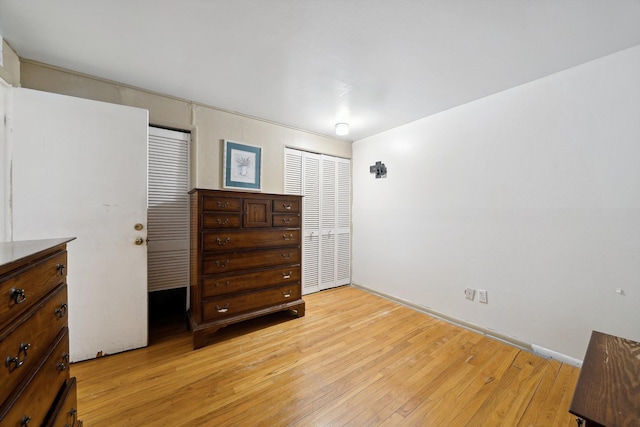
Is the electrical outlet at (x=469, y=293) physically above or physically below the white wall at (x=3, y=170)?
below

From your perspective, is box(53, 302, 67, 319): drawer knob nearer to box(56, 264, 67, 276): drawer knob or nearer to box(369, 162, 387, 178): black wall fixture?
box(56, 264, 67, 276): drawer knob

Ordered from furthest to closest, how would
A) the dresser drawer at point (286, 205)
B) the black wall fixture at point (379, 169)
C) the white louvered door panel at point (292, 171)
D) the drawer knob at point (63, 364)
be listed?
1. the black wall fixture at point (379, 169)
2. the white louvered door panel at point (292, 171)
3. the dresser drawer at point (286, 205)
4. the drawer knob at point (63, 364)

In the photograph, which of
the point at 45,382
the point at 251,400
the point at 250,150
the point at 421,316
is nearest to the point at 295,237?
the point at 250,150

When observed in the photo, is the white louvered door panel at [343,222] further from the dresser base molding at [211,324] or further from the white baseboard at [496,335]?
the dresser base molding at [211,324]

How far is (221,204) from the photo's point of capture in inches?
84.2

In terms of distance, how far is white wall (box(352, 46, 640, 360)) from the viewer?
5.39 ft

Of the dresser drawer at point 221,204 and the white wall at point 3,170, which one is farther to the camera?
the dresser drawer at point 221,204

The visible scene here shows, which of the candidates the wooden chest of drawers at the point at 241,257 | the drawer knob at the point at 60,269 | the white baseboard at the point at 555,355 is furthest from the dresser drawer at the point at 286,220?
the white baseboard at the point at 555,355

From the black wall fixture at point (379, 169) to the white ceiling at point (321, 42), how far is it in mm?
1067

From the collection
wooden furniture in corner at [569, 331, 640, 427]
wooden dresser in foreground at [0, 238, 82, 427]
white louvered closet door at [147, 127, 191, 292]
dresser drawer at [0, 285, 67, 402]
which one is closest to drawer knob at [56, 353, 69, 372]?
wooden dresser in foreground at [0, 238, 82, 427]

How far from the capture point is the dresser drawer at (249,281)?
6.86 feet

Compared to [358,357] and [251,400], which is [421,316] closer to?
[358,357]

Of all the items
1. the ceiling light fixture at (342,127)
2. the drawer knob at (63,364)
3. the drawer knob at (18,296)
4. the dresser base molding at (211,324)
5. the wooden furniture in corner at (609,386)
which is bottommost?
Answer: the dresser base molding at (211,324)

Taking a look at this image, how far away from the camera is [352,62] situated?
70.7 inches
